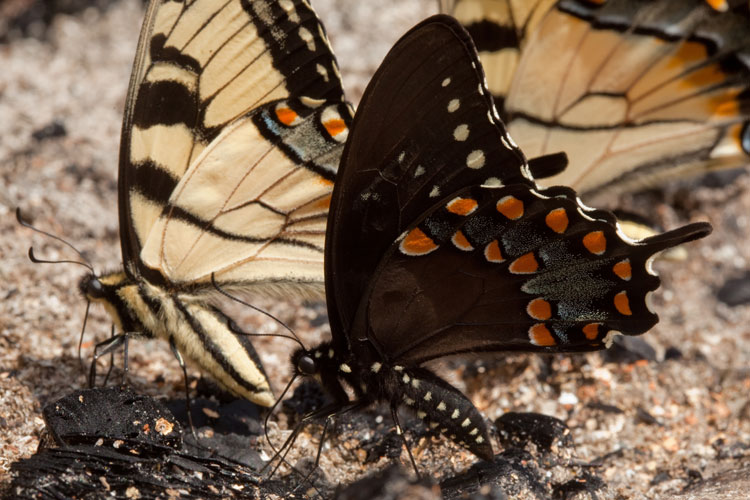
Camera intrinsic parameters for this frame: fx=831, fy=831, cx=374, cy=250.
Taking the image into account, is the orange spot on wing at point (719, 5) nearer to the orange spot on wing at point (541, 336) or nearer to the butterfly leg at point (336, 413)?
the orange spot on wing at point (541, 336)

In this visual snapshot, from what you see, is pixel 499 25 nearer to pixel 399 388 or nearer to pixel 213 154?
pixel 213 154

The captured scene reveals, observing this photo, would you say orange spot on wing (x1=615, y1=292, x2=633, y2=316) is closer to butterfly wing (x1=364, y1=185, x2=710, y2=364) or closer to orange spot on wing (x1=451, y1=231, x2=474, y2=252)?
butterfly wing (x1=364, y1=185, x2=710, y2=364)

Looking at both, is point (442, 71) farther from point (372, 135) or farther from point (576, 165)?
point (576, 165)

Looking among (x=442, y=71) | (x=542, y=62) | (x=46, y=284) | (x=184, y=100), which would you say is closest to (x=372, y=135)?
(x=442, y=71)

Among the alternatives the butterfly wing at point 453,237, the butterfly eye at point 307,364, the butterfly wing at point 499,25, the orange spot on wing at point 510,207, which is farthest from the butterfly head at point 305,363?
the butterfly wing at point 499,25

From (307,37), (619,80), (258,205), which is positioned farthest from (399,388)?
(619,80)

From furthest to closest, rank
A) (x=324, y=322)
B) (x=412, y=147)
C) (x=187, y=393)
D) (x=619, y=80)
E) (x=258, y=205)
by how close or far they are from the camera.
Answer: (x=324, y=322), (x=619, y=80), (x=258, y=205), (x=187, y=393), (x=412, y=147)
